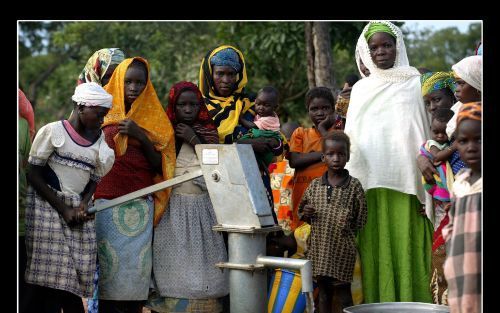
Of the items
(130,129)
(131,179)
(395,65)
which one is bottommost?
(131,179)

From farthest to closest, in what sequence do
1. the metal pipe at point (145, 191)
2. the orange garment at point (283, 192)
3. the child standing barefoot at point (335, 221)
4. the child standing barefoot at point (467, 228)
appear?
the orange garment at point (283, 192), the child standing barefoot at point (335, 221), the metal pipe at point (145, 191), the child standing barefoot at point (467, 228)

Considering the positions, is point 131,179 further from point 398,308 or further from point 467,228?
point 467,228

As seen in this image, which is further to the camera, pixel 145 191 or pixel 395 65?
pixel 395 65

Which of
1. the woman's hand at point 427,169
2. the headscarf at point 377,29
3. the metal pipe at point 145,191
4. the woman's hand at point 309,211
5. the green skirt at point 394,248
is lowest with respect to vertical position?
the green skirt at point 394,248

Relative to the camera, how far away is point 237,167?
3.71 m

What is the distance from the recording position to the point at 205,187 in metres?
4.77

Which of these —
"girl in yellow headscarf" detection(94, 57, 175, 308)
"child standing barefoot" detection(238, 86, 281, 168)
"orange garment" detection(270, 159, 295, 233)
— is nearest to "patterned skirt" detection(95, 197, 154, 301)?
"girl in yellow headscarf" detection(94, 57, 175, 308)

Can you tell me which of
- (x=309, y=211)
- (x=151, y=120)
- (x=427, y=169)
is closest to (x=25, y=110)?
(x=151, y=120)

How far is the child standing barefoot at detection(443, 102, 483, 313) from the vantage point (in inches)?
135

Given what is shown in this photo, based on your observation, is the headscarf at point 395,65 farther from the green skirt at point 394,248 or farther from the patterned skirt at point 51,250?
the patterned skirt at point 51,250

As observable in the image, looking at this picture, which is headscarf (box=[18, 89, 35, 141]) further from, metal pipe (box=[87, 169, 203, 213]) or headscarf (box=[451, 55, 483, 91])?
headscarf (box=[451, 55, 483, 91])

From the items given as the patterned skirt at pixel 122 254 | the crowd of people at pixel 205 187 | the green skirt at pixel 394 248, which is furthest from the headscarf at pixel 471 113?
the patterned skirt at pixel 122 254

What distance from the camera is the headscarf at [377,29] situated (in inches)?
197

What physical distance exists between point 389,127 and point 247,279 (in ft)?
5.48
